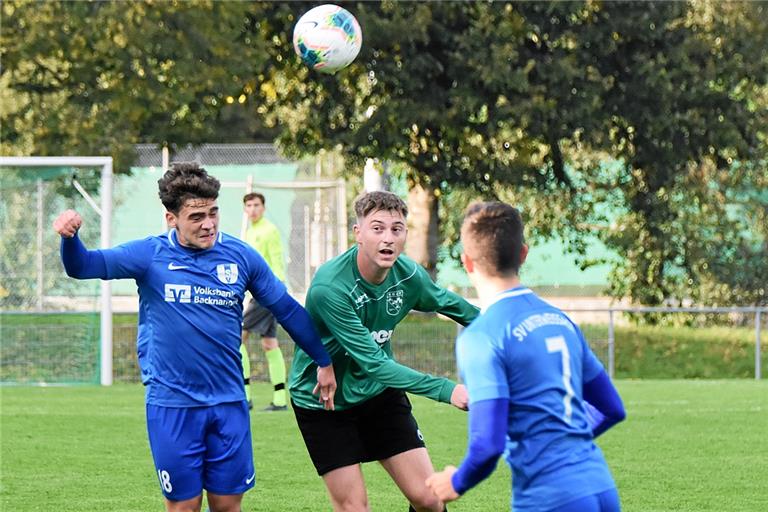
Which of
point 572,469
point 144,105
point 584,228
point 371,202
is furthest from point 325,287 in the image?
point 584,228

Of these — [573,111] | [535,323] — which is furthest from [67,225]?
[573,111]

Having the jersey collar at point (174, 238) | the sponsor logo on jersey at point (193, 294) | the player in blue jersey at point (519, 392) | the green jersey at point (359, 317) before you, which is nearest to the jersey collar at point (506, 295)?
the player in blue jersey at point (519, 392)

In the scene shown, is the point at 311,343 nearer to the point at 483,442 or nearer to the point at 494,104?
the point at 483,442

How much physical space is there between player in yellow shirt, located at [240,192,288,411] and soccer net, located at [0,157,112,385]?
3.65 meters

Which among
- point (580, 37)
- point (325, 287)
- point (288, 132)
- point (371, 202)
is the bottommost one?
point (325, 287)

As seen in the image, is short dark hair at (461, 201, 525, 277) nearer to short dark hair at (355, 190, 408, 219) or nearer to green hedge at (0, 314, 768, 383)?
short dark hair at (355, 190, 408, 219)

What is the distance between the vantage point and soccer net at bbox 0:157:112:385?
16828 mm

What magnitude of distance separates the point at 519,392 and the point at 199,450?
2022 mm

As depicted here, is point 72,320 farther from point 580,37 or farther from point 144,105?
point 580,37

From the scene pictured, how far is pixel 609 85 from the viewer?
2322 centimetres

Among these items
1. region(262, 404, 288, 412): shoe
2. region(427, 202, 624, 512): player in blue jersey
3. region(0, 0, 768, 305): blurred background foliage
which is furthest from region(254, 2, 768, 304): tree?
region(427, 202, 624, 512): player in blue jersey

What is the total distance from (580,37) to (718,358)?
5897mm

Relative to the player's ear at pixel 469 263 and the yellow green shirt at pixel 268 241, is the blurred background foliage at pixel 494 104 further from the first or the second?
the player's ear at pixel 469 263

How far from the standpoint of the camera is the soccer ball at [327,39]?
10180 millimetres
